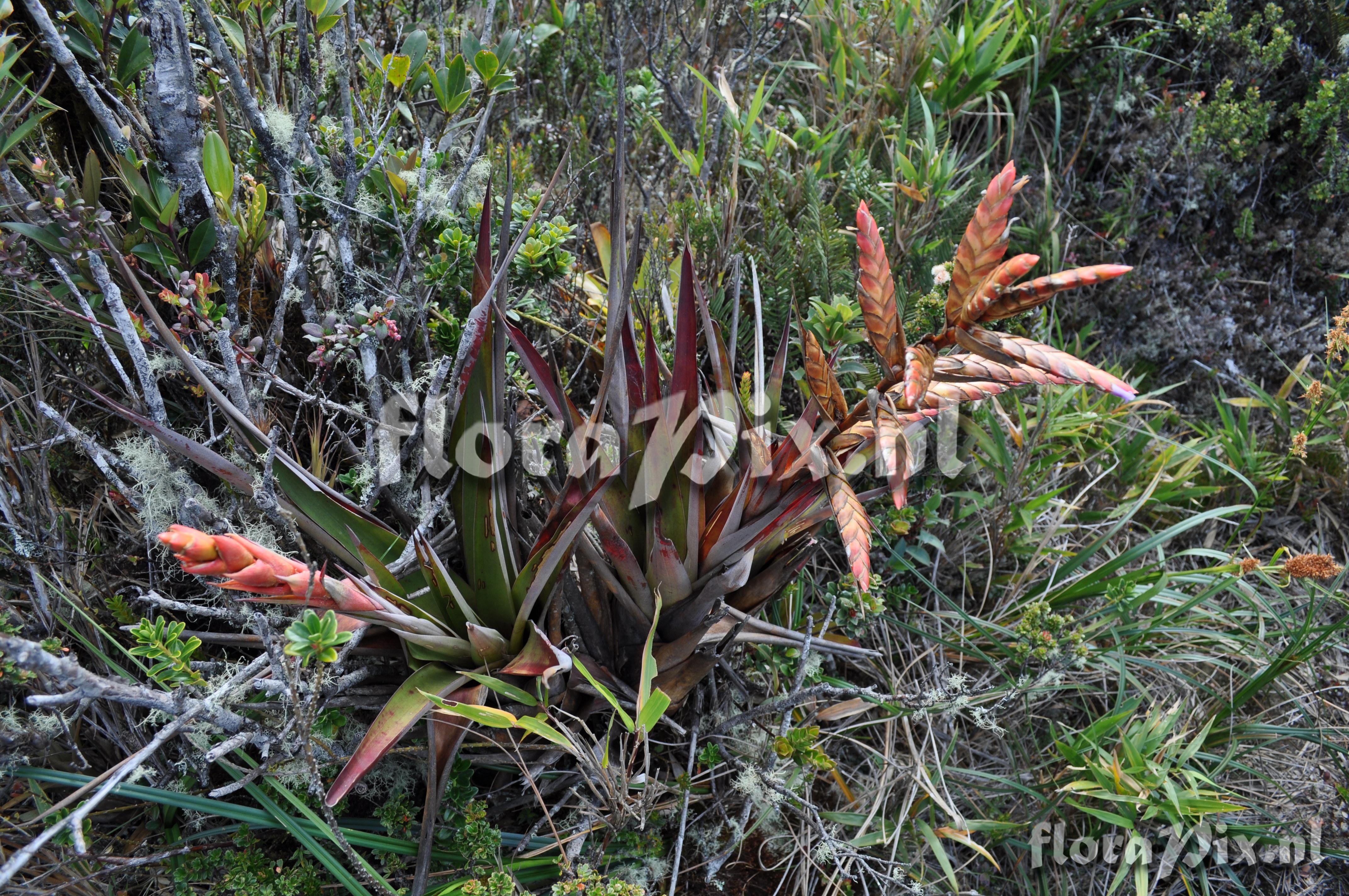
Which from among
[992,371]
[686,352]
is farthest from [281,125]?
[992,371]

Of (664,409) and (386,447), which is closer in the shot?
(664,409)

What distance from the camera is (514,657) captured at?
1.21m

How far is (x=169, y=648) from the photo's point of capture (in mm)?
1003

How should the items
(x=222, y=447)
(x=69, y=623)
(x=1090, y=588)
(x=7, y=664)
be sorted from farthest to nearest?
(x=1090, y=588) → (x=222, y=447) → (x=69, y=623) → (x=7, y=664)

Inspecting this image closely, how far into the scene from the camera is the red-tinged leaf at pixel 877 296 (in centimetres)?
94

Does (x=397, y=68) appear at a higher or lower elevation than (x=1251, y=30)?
higher

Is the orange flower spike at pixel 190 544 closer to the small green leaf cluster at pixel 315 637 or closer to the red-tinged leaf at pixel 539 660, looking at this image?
the small green leaf cluster at pixel 315 637

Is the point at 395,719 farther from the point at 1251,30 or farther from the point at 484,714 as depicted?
the point at 1251,30

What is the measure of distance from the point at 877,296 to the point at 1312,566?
1.42m

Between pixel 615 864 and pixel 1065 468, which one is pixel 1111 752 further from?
pixel 615 864

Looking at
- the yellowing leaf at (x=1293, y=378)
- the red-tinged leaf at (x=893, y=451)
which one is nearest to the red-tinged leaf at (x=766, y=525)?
the red-tinged leaf at (x=893, y=451)

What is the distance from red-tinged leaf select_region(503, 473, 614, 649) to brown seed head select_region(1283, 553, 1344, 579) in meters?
1.57

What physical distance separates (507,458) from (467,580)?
224mm

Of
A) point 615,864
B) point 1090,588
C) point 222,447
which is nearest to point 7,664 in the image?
point 222,447
